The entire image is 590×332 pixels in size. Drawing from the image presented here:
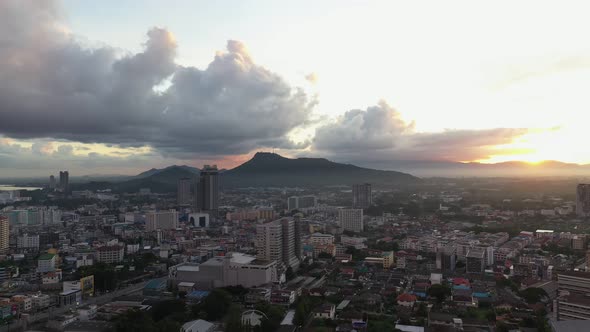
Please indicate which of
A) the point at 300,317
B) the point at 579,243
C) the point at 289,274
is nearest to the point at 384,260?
the point at 289,274

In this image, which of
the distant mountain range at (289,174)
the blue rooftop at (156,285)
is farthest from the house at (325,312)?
the distant mountain range at (289,174)

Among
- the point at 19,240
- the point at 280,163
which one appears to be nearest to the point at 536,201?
the point at 19,240

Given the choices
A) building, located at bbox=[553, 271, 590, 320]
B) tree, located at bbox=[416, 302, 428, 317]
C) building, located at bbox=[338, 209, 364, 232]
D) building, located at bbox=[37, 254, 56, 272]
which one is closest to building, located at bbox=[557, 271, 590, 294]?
building, located at bbox=[553, 271, 590, 320]

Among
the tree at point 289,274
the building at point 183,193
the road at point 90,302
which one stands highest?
the building at point 183,193

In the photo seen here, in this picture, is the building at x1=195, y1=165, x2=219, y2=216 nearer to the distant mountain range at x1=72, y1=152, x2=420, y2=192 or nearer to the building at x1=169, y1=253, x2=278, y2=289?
the building at x1=169, y1=253, x2=278, y2=289

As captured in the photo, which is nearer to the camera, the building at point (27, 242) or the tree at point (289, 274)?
the tree at point (289, 274)

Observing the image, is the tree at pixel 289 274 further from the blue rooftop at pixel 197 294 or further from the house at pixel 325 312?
the house at pixel 325 312
